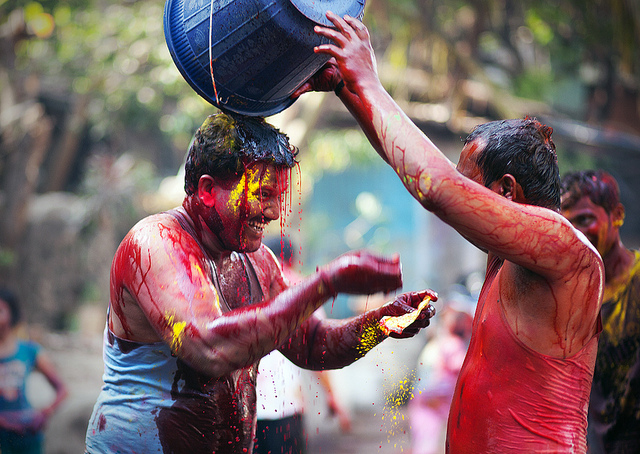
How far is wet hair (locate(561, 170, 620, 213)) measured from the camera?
285 cm

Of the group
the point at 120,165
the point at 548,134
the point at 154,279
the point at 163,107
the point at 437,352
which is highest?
the point at 163,107

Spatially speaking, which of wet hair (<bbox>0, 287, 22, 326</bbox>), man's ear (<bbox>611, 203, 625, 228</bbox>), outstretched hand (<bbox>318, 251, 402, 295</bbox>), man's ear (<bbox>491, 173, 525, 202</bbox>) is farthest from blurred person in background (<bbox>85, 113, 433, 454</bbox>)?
wet hair (<bbox>0, 287, 22, 326</bbox>)

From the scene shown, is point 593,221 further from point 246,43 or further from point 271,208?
point 246,43

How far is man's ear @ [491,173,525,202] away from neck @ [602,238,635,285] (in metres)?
1.42

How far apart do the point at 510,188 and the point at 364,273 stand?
53cm

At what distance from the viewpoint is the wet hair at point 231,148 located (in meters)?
2.03

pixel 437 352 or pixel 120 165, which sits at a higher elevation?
pixel 120 165

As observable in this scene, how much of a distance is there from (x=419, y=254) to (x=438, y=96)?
28.0 ft

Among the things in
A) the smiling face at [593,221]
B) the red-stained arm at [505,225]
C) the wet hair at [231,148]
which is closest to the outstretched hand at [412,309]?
the red-stained arm at [505,225]

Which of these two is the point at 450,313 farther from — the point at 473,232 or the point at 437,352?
the point at 473,232

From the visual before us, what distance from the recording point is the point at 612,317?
294cm

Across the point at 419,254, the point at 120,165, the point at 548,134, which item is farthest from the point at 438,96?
the point at 419,254

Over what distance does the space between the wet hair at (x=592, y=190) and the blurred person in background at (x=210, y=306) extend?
1301 mm

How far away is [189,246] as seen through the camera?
1951mm
